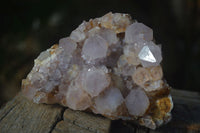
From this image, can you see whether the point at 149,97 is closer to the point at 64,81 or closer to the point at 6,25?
the point at 64,81

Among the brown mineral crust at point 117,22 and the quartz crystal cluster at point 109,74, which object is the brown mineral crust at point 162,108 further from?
the brown mineral crust at point 117,22

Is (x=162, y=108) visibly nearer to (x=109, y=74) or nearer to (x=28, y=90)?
(x=109, y=74)

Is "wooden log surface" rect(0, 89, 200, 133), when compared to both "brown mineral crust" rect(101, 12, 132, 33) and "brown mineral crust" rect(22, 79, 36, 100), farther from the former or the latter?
"brown mineral crust" rect(101, 12, 132, 33)

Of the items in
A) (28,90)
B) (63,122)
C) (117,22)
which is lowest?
(63,122)

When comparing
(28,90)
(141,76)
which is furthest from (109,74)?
(28,90)

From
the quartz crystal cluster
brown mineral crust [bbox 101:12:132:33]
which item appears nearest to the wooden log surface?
the quartz crystal cluster

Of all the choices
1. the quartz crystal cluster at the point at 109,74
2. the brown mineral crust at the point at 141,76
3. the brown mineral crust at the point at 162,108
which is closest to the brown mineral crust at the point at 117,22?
the quartz crystal cluster at the point at 109,74

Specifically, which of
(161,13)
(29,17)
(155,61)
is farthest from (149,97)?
(161,13)
